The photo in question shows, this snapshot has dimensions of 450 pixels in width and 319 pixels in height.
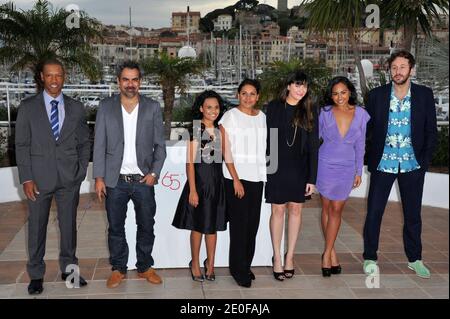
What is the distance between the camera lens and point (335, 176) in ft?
13.1

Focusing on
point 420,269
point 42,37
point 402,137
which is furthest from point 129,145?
point 42,37

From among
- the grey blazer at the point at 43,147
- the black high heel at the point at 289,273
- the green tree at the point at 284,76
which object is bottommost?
the black high heel at the point at 289,273

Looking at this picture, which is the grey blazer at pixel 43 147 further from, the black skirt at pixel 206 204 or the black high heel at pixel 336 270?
the black high heel at pixel 336 270

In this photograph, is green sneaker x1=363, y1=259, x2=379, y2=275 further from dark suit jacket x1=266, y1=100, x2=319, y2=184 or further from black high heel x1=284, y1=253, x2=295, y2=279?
dark suit jacket x1=266, y1=100, x2=319, y2=184

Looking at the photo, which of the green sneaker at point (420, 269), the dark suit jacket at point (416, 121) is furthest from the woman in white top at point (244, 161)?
the green sneaker at point (420, 269)

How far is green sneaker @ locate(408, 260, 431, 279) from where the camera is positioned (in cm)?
426

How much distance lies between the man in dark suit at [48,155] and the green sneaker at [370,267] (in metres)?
2.27

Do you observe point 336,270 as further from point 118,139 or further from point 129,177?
point 118,139

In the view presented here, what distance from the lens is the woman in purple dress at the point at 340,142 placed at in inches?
156

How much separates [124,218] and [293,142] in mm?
1302

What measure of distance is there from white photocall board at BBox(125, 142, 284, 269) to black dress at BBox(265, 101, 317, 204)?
0.43 meters

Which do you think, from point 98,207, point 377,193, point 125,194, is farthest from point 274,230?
point 98,207

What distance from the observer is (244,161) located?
12.6ft

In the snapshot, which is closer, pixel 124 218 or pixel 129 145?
pixel 129 145
